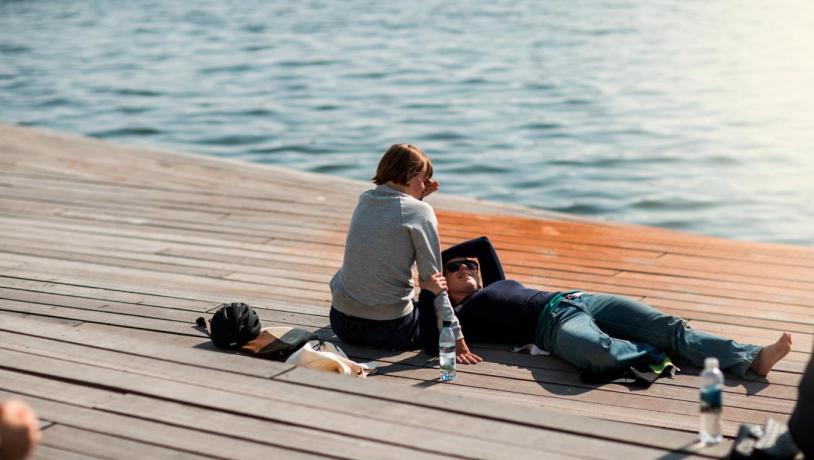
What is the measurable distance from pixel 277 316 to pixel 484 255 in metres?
1.00

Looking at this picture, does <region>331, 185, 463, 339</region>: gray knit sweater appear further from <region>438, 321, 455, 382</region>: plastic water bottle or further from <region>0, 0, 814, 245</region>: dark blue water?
<region>0, 0, 814, 245</region>: dark blue water

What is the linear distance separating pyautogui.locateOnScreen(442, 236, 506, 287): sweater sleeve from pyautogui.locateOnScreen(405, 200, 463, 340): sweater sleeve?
16.6 inches

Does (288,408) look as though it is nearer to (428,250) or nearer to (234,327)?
(234,327)

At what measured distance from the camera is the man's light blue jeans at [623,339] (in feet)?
14.1

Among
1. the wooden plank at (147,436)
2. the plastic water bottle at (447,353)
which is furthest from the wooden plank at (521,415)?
the plastic water bottle at (447,353)

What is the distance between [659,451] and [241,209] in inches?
192

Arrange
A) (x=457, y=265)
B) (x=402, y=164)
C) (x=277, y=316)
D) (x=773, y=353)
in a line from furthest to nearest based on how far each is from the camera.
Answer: (x=277, y=316)
(x=457, y=265)
(x=402, y=164)
(x=773, y=353)

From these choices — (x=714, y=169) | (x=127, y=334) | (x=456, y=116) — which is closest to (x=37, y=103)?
(x=456, y=116)

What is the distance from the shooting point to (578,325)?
4.44 meters

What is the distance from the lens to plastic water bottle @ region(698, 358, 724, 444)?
3.28m

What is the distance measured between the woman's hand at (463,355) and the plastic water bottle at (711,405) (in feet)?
4.30

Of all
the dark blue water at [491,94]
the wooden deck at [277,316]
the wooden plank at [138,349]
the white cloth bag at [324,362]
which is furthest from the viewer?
the dark blue water at [491,94]

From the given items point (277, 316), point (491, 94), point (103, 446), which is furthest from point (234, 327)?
point (491, 94)

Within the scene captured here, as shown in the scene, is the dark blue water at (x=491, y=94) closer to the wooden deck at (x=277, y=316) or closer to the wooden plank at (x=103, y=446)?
the wooden deck at (x=277, y=316)
